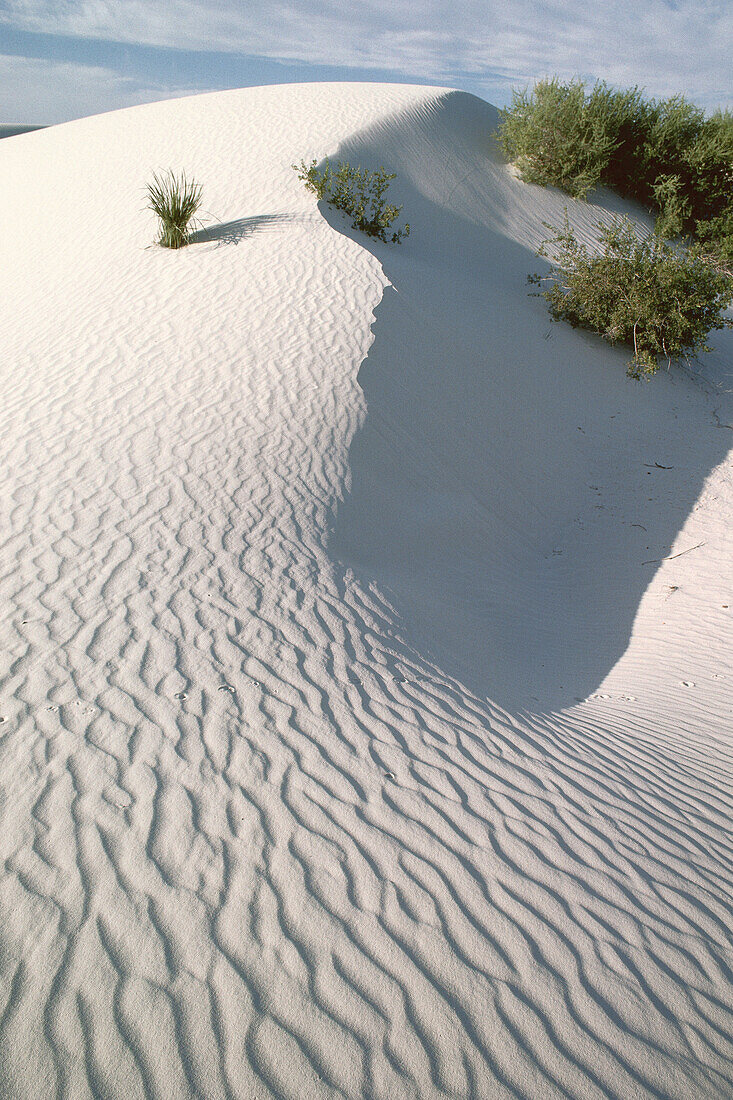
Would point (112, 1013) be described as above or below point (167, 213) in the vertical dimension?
below

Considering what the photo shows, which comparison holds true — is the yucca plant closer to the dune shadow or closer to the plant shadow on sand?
the dune shadow

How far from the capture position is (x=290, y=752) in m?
3.18

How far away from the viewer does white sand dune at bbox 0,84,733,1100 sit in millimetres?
2121

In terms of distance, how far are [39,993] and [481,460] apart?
6536 millimetres

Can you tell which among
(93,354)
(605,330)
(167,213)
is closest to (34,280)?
(167,213)

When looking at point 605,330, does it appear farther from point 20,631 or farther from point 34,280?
point 20,631

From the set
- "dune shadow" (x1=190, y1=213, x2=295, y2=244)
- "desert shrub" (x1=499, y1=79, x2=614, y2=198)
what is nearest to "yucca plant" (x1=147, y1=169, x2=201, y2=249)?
"dune shadow" (x1=190, y1=213, x2=295, y2=244)

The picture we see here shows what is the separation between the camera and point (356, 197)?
11594 mm

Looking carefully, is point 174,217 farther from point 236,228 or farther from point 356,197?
point 356,197

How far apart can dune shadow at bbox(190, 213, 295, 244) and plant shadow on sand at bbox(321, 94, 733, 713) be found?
0.97 metres

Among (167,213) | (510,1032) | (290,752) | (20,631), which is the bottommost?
(20,631)

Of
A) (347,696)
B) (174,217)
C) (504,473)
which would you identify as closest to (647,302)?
(504,473)

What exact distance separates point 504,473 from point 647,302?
16.3ft

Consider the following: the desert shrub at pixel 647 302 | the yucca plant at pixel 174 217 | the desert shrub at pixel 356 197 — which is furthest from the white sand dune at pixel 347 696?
the desert shrub at pixel 356 197
